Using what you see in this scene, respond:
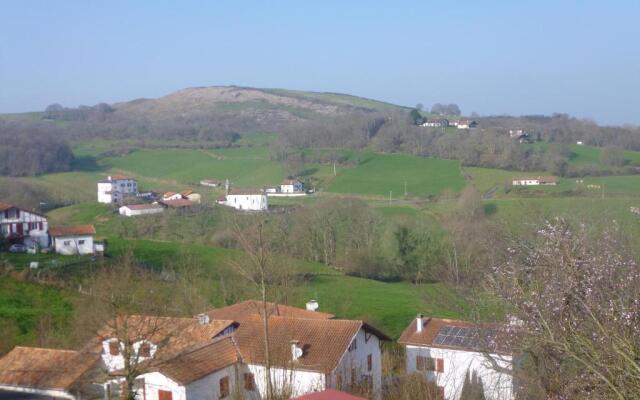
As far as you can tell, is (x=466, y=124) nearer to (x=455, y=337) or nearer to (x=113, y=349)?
(x=455, y=337)

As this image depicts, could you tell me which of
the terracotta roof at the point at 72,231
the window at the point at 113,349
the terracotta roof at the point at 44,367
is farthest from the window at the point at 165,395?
the terracotta roof at the point at 72,231

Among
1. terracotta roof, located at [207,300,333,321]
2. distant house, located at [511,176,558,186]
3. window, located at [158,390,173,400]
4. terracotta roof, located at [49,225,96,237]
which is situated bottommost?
terracotta roof, located at [49,225,96,237]

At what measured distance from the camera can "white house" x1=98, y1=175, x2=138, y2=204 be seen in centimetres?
6044

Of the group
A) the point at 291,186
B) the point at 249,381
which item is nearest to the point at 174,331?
the point at 249,381

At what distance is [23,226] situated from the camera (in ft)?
131

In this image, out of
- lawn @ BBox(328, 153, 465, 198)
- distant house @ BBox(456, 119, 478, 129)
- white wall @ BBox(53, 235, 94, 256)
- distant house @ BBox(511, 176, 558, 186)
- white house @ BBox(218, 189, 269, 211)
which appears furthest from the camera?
distant house @ BBox(456, 119, 478, 129)

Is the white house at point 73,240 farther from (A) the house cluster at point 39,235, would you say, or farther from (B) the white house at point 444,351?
(B) the white house at point 444,351

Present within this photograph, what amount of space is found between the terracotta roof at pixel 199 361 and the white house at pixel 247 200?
1653 inches

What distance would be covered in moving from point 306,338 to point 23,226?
2820 centimetres

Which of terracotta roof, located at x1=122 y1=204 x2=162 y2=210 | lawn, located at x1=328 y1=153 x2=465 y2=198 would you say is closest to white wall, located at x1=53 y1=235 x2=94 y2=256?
terracotta roof, located at x1=122 y1=204 x2=162 y2=210

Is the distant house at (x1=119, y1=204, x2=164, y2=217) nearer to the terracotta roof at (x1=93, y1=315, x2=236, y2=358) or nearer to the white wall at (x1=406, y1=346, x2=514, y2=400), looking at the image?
the terracotta roof at (x1=93, y1=315, x2=236, y2=358)

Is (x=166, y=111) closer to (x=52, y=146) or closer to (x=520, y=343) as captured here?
(x=52, y=146)

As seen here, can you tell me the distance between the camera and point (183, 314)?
925 inches

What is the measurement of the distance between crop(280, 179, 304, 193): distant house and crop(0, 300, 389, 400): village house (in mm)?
47857
